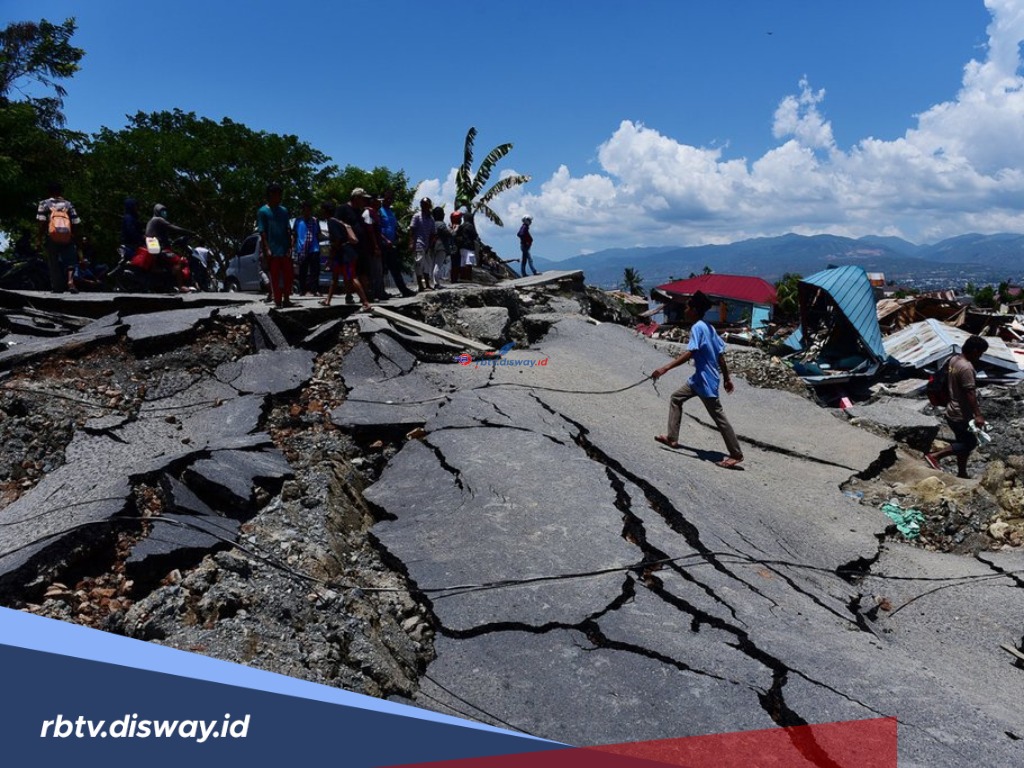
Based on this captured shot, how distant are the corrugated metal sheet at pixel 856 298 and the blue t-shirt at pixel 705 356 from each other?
241 inches

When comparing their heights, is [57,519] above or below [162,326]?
below

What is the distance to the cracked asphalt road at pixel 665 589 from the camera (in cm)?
272

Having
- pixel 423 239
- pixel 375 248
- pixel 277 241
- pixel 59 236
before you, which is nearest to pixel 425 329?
pixel 375 248

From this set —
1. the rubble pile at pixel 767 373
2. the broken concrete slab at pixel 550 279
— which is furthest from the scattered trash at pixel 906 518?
the broken concrete slab at pixel 550 279

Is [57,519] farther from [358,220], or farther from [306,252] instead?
[306,252]

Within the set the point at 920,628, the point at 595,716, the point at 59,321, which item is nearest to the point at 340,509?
the point at 595,716

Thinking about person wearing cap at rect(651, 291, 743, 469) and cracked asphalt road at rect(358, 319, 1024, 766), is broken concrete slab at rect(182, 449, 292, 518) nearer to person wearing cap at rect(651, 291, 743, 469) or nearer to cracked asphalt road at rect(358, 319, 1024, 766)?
cracked asphalt road at rect(358, 319, 1024, 766)

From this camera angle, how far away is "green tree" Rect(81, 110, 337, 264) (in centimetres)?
1947

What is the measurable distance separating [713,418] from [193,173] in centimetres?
1919

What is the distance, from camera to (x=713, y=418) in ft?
19.5

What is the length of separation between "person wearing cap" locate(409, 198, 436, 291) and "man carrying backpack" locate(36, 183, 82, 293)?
4315 mm

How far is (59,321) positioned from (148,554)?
561 cm

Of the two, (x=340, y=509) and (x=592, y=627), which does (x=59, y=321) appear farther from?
(x=592, y=627)

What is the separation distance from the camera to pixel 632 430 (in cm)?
643
